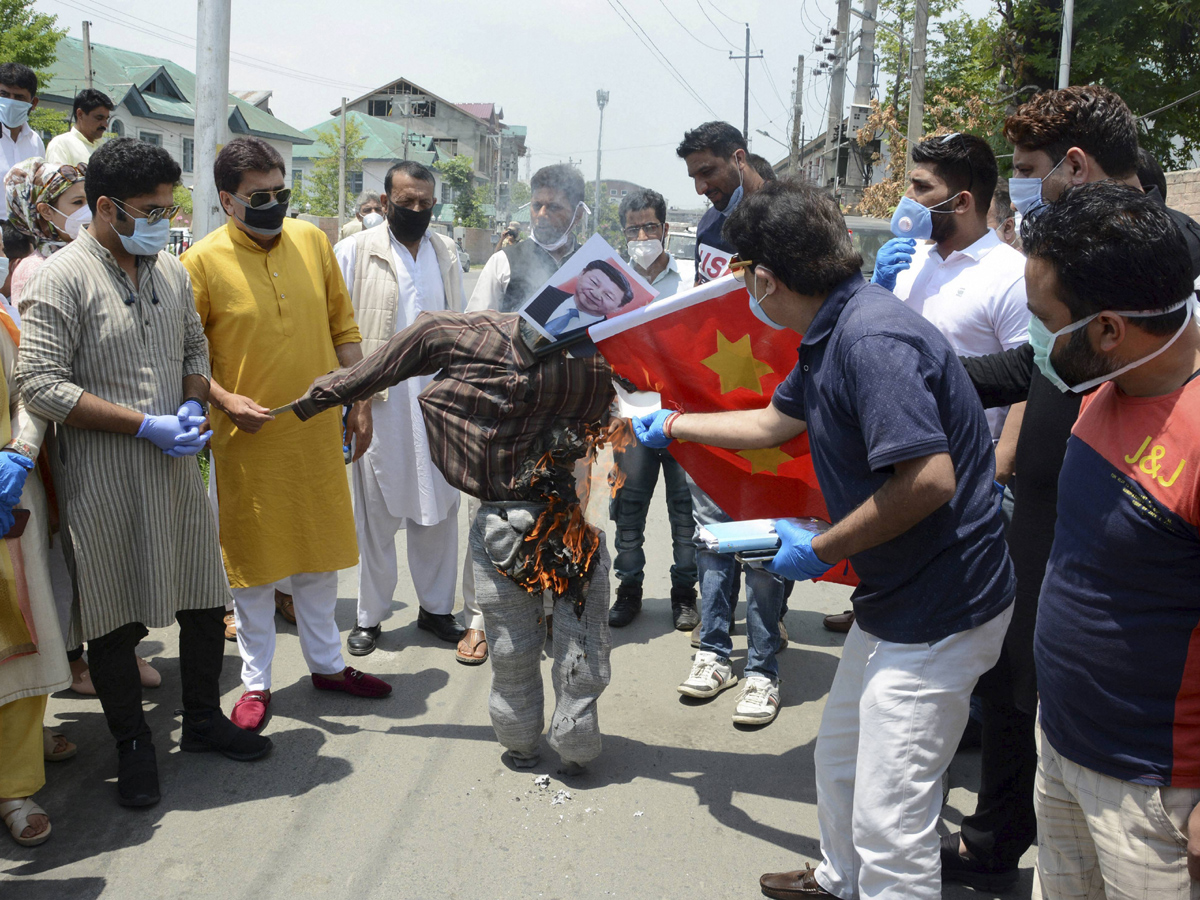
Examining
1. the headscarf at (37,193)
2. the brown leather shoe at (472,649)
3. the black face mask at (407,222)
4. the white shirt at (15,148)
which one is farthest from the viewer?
the white shirt at (15,148)

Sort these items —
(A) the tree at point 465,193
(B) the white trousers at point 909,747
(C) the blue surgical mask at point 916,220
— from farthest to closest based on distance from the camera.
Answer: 1. (A) the tree at point 465,193
2. (C) the blue surgical mask at point 916,220
3. (B) the white trousers at point 909,747

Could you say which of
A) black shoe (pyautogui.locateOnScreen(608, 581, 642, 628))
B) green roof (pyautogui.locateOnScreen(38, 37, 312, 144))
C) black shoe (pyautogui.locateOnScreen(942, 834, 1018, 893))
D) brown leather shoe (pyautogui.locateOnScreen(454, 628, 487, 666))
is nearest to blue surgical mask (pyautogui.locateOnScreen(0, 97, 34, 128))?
brown leather shoe (pyautogui.locateOnScreen(454, 628, 487, 666))

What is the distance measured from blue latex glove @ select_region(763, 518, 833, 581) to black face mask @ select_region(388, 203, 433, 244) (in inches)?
112

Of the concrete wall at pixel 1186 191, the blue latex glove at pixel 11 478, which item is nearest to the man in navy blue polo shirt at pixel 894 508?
the blue latex glove at pixel 11 478

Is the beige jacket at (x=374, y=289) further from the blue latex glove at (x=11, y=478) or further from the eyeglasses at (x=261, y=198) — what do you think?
the blue latex glove at (x=11, y=478)

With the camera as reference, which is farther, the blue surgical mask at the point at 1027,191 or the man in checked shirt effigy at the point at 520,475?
the man in checked shirt effigy at the point at 520,475

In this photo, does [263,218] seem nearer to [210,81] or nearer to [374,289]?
[374,289]

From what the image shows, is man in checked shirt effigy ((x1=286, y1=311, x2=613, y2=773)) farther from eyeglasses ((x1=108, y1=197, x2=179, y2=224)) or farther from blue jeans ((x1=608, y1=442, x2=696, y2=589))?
blue jeans ((x1=608, y1=442, x2=696, y2=589))

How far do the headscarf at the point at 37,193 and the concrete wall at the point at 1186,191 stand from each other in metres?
10.8

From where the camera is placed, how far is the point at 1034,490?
2678 millimetres

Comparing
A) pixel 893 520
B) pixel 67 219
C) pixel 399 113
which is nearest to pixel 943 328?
pixel 893 520

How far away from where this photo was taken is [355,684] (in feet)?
13.5

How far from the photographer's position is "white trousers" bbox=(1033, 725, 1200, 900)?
174cm

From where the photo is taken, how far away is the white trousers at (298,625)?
392 cm
